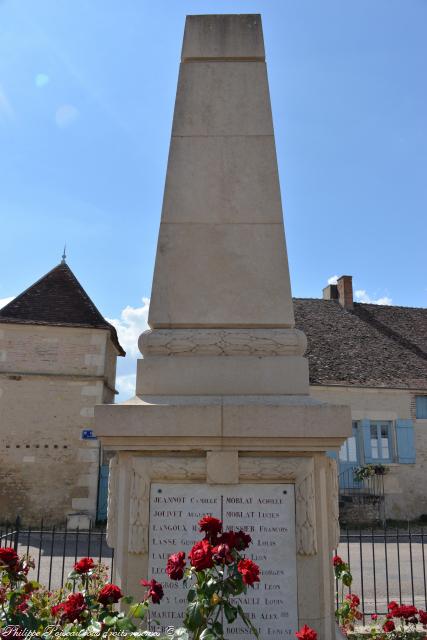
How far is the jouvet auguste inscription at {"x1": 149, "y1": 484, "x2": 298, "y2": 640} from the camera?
293 cm

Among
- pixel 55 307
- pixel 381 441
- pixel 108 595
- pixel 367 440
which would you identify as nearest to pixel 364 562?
pixel 367 440

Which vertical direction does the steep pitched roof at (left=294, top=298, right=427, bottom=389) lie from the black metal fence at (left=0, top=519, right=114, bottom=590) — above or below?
above

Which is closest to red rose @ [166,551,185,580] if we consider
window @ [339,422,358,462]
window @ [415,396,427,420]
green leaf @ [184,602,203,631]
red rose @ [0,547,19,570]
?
green leaf @ [184,602,203,631]

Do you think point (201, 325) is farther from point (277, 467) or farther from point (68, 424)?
point (68, 424)

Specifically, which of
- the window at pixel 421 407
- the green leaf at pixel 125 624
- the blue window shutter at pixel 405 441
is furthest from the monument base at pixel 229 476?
the window at pixel 421 407

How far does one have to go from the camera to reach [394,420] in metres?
17.1

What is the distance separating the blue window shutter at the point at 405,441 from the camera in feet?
54.8

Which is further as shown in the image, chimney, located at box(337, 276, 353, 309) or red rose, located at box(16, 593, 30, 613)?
chimney, located at box(337, 276, 353, 309)

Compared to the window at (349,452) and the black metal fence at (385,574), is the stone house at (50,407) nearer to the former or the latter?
the black metal fence at (385,574)

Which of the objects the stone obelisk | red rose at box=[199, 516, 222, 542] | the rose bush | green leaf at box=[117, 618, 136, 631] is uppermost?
the stone obelisk

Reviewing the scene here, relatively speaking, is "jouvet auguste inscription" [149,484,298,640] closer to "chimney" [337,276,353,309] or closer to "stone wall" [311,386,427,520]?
"stone wall" [311,386,427,520]

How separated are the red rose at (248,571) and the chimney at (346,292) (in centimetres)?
2040

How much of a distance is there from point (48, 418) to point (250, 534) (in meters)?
12.4

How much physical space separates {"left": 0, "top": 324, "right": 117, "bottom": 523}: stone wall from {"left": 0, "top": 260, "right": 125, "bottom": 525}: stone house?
0.02m
